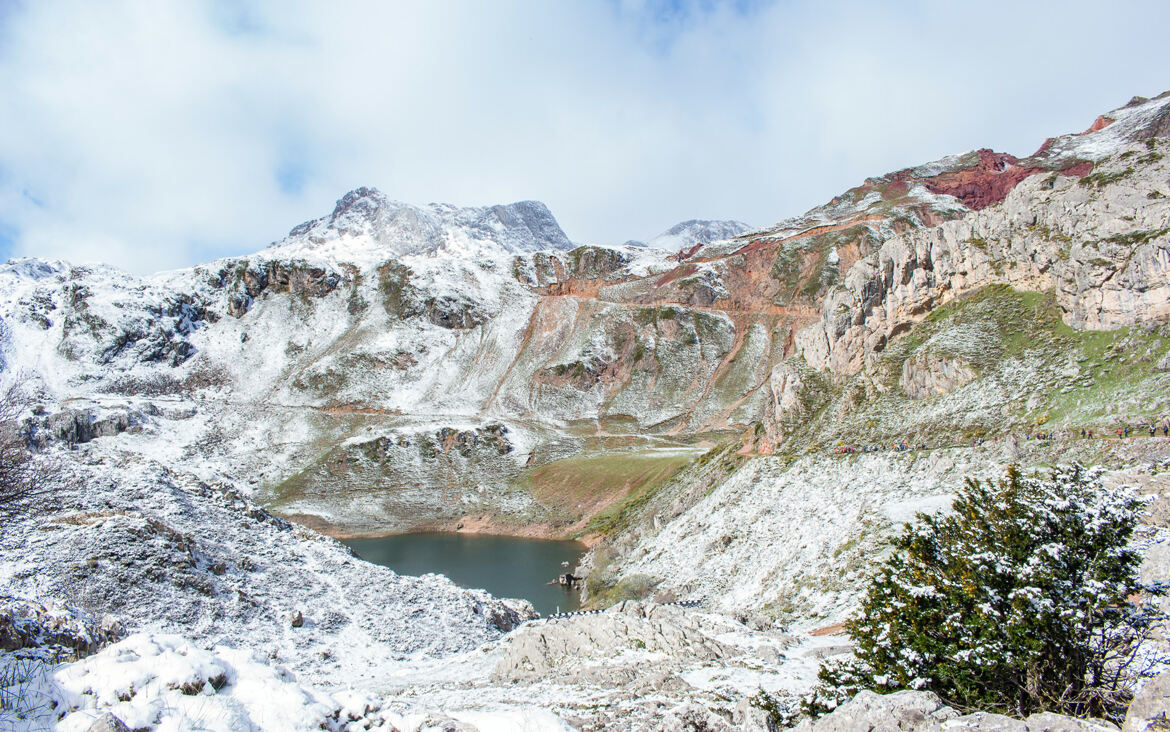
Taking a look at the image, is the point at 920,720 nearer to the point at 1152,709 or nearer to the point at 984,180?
the point at 1152,709

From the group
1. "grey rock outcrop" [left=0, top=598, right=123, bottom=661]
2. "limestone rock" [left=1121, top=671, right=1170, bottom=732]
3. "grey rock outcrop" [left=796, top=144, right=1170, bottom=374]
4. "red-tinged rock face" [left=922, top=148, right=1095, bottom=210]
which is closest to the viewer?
"limestone rock" [left=1121, top=671, right=1170, bottom=732]

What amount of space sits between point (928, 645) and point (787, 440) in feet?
128

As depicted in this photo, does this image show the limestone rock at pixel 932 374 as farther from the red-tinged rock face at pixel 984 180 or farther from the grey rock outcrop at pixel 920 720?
the red-tinged rock face at pixel 984 180

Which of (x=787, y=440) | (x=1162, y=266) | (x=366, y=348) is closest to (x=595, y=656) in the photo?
(x=787, y=440)

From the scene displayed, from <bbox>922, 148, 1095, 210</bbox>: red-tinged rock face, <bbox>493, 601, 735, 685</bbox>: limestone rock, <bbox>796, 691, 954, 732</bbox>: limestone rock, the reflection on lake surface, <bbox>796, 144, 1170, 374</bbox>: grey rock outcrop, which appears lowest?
the reflection on lake surface

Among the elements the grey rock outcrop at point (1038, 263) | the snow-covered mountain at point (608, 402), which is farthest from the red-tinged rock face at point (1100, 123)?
the grey rock outcrop at point (1038, 263)

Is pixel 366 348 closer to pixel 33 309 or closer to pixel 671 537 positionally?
pixel 33 309

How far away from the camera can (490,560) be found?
62.8 meters

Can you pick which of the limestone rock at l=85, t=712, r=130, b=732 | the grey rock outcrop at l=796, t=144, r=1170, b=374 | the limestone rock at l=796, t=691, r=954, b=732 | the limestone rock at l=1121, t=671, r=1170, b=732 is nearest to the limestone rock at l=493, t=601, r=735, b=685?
the limestone rock at l=796, t=691, r=954, b=732

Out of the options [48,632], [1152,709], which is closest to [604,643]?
[48,632]

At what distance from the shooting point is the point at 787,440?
47.2 meters

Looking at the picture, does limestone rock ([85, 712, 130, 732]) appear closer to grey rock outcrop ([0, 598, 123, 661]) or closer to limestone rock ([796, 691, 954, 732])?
grey rock outcrop ([0, 598, 123, 661])

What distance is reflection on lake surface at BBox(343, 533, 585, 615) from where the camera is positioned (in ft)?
169

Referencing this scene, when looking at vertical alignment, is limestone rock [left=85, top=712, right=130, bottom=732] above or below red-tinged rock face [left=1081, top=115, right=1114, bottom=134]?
below
